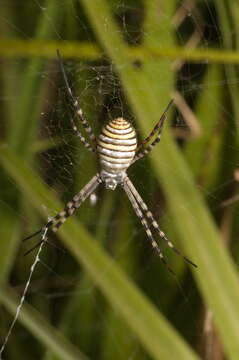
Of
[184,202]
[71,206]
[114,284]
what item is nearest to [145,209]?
[71,206]

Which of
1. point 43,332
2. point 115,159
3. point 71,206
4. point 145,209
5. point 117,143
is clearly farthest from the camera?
point 145,209

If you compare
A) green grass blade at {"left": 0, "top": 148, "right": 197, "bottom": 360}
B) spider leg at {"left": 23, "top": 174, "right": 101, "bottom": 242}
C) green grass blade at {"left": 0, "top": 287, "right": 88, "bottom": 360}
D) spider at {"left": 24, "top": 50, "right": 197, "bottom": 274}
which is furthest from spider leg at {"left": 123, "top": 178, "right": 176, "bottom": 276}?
green grass blade at {"left": 0, "top": 287, "right": 88, "bottom": 360}

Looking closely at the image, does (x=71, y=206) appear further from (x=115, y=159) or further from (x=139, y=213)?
(x=115, y=159)

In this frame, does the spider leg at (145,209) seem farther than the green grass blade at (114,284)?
Yes

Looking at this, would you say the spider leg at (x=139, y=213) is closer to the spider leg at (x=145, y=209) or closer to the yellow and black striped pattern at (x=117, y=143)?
the spider leg at (x=145, y=209)

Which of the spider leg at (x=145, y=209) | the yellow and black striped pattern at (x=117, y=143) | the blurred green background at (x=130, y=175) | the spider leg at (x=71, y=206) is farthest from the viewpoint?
the spider leg at (x=145, y=209)

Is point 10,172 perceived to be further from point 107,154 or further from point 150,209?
point 150,209

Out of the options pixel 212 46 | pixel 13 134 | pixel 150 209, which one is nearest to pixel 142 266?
pixel 150 209

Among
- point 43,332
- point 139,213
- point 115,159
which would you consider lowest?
point 43,332

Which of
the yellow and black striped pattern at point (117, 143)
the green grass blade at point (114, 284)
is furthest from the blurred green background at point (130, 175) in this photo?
the yellow and black striped pattern at point (117, 143)
